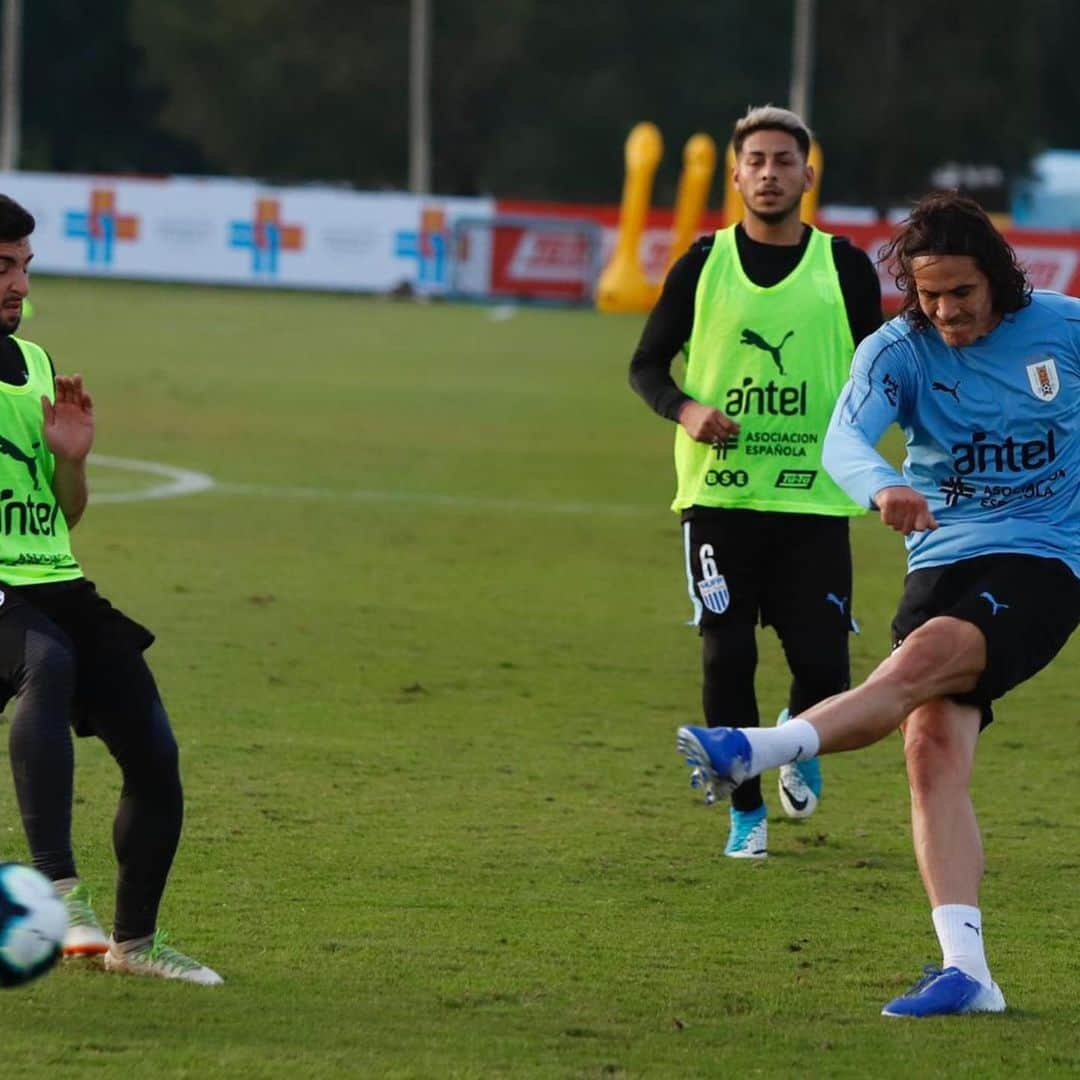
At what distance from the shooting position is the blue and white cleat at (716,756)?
520cm

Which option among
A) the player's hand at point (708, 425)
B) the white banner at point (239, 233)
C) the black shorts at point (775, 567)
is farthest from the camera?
the white banner at point (239, 233)

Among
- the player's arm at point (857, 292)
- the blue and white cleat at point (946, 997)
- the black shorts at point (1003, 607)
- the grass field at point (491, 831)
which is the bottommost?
the grass field at point (491, 831)

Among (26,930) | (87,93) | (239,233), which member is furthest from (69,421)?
(87,93)

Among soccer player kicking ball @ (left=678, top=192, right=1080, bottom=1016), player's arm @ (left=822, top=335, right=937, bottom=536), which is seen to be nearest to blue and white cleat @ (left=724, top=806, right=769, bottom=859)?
soccer player kicking ball @ (left=678, top=192, right=1080, bottom=1016)

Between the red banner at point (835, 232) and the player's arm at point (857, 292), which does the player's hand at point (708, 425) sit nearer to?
the player's arm at point (857, 292)

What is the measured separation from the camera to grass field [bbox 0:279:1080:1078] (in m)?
5.43

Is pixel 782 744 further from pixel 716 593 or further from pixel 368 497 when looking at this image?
pixel 368 497

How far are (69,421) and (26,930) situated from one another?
1.35 meters

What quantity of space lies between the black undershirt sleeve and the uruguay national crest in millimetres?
1905

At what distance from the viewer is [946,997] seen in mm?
5598

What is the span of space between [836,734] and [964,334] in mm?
1055

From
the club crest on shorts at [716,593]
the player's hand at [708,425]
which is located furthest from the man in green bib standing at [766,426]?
the player's hand at [708,425]

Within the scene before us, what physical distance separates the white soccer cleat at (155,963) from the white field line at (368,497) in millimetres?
10397

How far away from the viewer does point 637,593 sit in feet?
43.0
